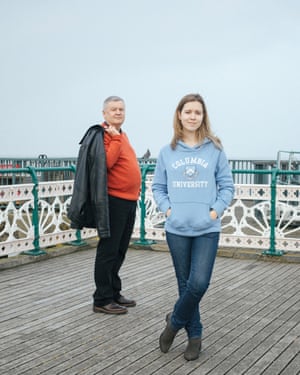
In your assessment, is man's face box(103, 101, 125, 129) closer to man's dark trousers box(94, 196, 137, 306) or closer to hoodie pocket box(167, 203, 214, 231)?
man's dark trousers box(94, 196, 137, 306)

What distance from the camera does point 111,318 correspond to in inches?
194

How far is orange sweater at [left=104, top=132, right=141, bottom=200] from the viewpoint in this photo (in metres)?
4.82

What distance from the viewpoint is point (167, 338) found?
13.2 feet

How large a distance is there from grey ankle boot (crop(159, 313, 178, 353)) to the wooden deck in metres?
0.06

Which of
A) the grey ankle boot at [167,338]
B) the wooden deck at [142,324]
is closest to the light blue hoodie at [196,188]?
the grey ankle boot at [167,338]

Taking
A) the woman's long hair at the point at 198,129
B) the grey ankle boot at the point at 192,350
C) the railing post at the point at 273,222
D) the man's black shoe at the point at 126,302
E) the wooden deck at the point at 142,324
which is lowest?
the wooden deck at the point at 142,324

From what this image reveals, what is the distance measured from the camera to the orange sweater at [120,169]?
4816 mm

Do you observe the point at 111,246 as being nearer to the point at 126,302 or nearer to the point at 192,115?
the point at 126,302

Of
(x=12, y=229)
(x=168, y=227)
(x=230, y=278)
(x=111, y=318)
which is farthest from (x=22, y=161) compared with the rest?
(x=168, y=227)

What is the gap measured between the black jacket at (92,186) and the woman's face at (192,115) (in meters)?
1.13

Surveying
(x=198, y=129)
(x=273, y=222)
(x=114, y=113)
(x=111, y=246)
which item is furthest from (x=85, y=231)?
(x=198, y=129)

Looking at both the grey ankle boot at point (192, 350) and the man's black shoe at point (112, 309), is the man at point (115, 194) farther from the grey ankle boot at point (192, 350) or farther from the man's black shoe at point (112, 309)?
the grey ankle boot at point (192, 350)

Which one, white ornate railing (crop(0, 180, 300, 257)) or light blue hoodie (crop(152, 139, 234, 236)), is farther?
white ornate railing (crop(0, 180, 300, 257))

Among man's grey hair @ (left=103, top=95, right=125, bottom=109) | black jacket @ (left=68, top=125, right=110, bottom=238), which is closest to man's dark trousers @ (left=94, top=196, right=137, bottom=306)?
black jacket @ (left=68, top=125, right=110, bottom=238)
